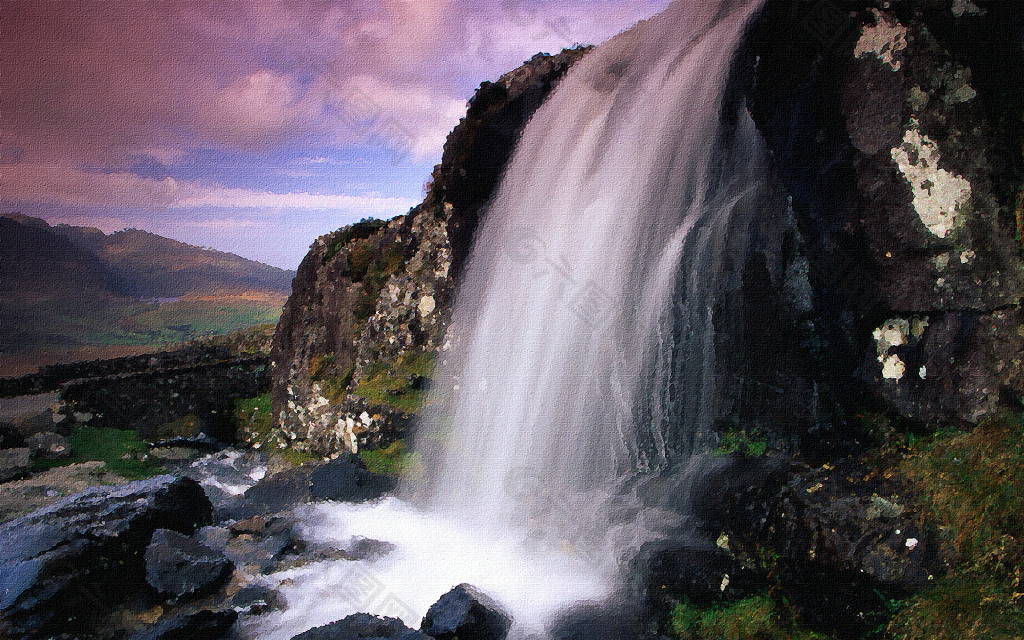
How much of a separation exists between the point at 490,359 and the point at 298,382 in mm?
6923

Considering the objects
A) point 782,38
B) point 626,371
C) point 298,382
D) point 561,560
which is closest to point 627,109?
point 782,38

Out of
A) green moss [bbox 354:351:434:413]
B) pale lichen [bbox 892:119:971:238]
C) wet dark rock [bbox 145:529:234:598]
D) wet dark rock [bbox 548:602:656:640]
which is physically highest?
pale lichen [bbox 892:119:971:238]

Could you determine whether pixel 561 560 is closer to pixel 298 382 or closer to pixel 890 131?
pixel 890 131

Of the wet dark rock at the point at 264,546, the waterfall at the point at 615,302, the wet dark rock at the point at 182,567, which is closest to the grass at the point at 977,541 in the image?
the waterfall at the point at 615,302

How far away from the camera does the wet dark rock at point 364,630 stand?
5016 millimetres

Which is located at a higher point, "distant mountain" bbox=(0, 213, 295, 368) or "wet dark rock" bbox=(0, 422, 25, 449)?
"distant mountain" bbox=(0, 213, 295, 368)

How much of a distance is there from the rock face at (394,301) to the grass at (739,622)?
21.7 feet

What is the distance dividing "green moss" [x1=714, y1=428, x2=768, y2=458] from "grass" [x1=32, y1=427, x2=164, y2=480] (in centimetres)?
1176

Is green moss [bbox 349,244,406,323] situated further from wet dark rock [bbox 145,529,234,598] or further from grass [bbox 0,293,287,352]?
wet dark rock [bbox 145,529,234,598]

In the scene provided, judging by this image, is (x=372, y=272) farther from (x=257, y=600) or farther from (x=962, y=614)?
(x=962, y=614)

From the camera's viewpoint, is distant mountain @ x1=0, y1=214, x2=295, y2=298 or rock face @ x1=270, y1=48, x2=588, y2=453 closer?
distant mountain @ x1=0, y1=214, x2=295, y2=298

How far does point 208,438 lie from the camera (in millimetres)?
13969

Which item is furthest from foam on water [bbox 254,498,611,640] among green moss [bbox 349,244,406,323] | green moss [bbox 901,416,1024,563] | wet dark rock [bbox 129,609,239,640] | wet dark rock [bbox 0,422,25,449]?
wet dark rock [bbox 0,422,25,449]

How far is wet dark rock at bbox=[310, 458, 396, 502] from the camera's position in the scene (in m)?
9.45
